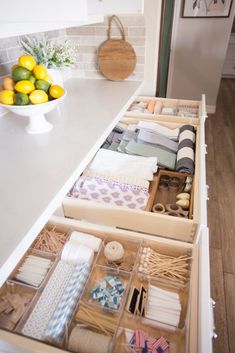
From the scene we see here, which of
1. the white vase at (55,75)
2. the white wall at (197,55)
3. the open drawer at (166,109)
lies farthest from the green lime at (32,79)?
the white wall at (197,55)

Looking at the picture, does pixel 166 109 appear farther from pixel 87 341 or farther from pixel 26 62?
pixel 87 341

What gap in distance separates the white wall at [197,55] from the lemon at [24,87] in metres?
3.24

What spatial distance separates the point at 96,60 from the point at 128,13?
329 mm

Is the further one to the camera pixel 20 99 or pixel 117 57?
pixel 117 57

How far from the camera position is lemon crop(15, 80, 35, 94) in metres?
0.82

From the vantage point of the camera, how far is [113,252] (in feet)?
2.83

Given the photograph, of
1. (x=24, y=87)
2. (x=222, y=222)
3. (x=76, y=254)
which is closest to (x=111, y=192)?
(x=76, y=254)

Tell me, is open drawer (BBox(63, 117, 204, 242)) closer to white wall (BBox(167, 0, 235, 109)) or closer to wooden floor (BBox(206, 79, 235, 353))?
wooden floor (BBox(206, 79, 235, 353))

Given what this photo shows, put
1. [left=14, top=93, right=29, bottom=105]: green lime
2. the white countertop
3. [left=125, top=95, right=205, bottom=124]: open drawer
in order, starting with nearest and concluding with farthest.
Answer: the white countertop
[left=14, top=93, right=29, bottom=105]: green lime
[left=125, top=95, right=205, bottom=124]: open drawer

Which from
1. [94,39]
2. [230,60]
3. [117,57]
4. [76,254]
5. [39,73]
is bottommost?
[76,254]

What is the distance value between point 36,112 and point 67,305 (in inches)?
25.6

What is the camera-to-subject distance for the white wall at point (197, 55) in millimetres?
3207

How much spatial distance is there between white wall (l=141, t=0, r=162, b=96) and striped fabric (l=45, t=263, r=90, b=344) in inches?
55.4

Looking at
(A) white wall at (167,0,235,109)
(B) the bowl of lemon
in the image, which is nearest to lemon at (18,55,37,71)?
(B) the bowl of lemon
